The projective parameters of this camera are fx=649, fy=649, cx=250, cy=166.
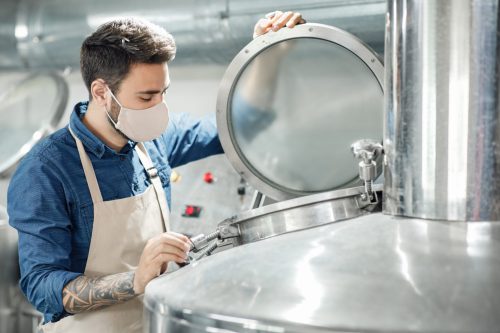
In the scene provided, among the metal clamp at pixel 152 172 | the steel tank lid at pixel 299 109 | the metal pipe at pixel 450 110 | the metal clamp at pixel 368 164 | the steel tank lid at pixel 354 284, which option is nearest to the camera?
the steel tank lid at pixel 354 284

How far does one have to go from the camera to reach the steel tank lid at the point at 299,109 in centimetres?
155

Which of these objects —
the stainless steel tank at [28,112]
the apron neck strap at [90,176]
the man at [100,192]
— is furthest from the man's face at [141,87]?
the stainless steel tank at [28,112]

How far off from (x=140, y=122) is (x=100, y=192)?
0.65 feet

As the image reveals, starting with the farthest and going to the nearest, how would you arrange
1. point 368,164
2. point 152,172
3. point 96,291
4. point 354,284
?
point 152,172 < point 96,291 < point 368,164 < point 354,284

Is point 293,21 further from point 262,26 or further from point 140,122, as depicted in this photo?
point 140,122

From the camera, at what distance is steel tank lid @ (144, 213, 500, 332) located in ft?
2.56

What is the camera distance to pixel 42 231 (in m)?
1.48

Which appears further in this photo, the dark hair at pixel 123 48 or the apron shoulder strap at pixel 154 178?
the apron shoulder strap at pixel 154 178

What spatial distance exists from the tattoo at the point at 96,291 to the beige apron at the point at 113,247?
12 centimetres

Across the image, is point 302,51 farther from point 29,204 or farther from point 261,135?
point 29,204

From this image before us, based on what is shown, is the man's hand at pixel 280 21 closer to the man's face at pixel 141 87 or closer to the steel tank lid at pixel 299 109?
the steel tank lid at pixel 299 109

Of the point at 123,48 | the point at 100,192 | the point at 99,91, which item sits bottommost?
the point at 100,192

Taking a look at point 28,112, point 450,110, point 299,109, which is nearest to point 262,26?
point 299,109

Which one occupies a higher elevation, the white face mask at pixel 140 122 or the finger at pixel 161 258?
the white face mask at pixel 140 122
